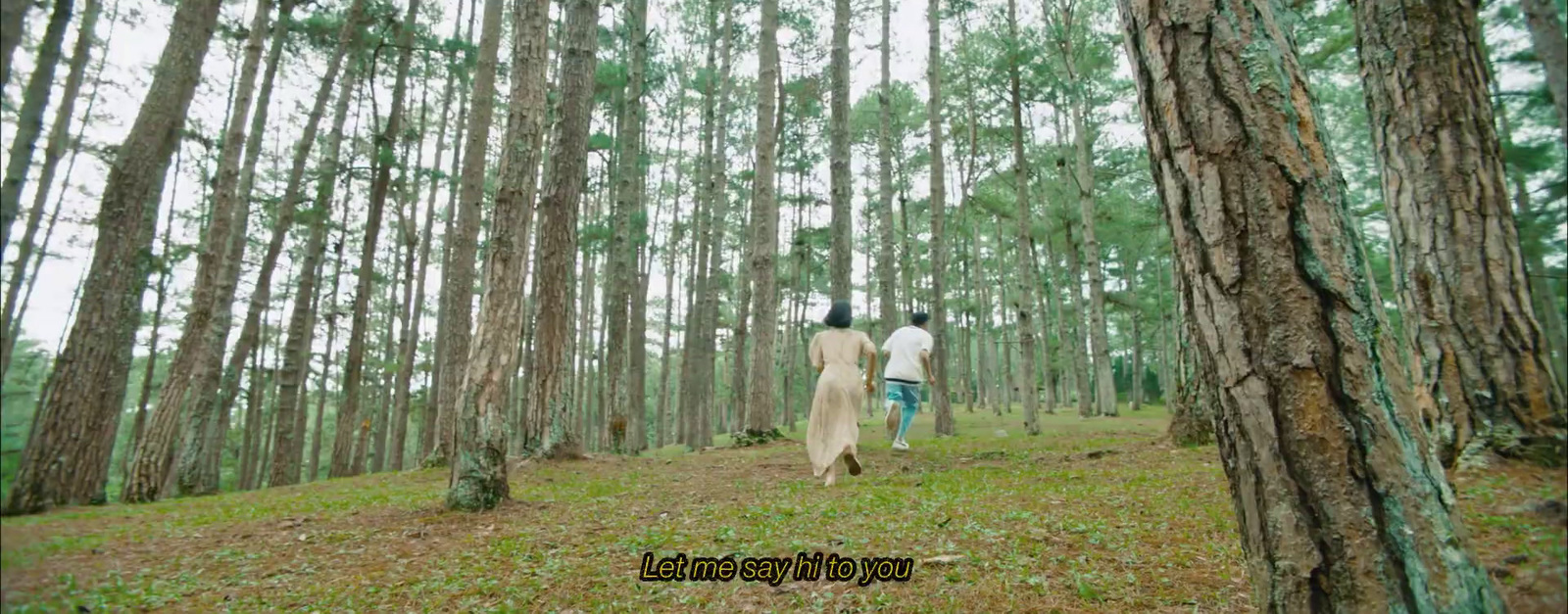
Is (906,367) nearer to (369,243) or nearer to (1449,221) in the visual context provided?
(1449,221)

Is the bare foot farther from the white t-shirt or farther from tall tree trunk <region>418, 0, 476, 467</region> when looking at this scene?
tall tree trunk <region>418, 0, 476, 467</region>

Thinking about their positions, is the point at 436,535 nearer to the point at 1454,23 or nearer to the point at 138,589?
the point at 138,589

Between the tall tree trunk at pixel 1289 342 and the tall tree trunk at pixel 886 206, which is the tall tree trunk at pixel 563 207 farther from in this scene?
the tall tree trunk at pixel 1289 342

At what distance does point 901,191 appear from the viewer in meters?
25.0

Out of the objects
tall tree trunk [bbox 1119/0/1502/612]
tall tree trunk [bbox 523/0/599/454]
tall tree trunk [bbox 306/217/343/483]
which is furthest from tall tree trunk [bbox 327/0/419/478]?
tall tree trunk [bbox 1119/0/1502/612]

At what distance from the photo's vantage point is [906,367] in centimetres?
905

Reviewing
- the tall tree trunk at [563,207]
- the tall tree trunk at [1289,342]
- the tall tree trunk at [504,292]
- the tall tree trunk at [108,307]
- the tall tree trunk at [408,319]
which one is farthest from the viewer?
the tall tree trunk at [408,319]

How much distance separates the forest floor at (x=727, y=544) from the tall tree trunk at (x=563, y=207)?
6.63 feet

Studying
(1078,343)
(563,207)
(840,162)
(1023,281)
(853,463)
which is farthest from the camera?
(1078,343)

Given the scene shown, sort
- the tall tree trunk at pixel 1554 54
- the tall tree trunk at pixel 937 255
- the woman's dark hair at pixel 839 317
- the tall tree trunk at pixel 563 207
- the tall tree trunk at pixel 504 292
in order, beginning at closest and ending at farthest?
the tall tree trunk at pixel 1554 54 → the tall tree trunk at pixel 504 292 → the woman's dark hair at pixel 839 317 → the tall tree trunk at pixel 563 207 → the tall tree trunk at pixel 937 255

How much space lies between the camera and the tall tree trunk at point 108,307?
6.36 meters

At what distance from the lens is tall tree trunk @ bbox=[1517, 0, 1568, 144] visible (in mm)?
1112

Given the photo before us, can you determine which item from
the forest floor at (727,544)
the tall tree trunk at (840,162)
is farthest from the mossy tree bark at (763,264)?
the forest floor at (727,544)

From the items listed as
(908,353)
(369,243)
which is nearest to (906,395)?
(908,353)
